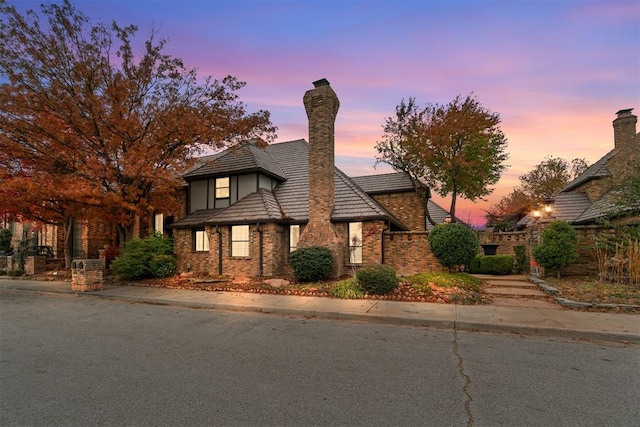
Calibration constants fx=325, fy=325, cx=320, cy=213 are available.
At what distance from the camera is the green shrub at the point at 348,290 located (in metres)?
10.4

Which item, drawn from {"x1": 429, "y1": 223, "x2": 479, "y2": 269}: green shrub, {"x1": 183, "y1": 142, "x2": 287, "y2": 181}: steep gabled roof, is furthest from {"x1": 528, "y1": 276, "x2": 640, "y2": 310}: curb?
{"x1": 183, "y1": 142, "x2": 287, "y2": 181}: steep gabled roof

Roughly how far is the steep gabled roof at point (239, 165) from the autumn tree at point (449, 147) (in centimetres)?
892

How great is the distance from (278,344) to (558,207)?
21.0m

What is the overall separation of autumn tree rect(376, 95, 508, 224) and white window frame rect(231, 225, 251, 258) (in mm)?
12234

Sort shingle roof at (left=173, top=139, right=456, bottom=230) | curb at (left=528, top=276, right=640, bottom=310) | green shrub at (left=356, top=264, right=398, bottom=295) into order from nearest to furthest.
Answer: curb at (left=528, top=276, right=640, bottom=310)
green shrub at (left=356, top=264, right=398, bottom=295)
shingle roof at (left=173, top=139, right=456, bottom=230)

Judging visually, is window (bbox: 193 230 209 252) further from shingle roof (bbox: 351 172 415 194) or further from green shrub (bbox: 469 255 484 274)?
green shrub (bbox: 469 255 484 274)

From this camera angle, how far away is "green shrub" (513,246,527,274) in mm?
15328

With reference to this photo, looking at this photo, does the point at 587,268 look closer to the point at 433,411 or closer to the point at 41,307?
the point at 433,411

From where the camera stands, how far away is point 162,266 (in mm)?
15609

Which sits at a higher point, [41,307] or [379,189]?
[379,189]

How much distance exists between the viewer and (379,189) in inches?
865

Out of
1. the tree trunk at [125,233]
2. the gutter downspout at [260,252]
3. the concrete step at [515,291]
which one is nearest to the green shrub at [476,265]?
the concrete step at [515,291]

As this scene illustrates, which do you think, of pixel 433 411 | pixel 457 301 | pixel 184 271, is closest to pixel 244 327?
pixel 433 411

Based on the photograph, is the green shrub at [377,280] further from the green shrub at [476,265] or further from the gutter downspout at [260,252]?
the green shrub at [476,265]
